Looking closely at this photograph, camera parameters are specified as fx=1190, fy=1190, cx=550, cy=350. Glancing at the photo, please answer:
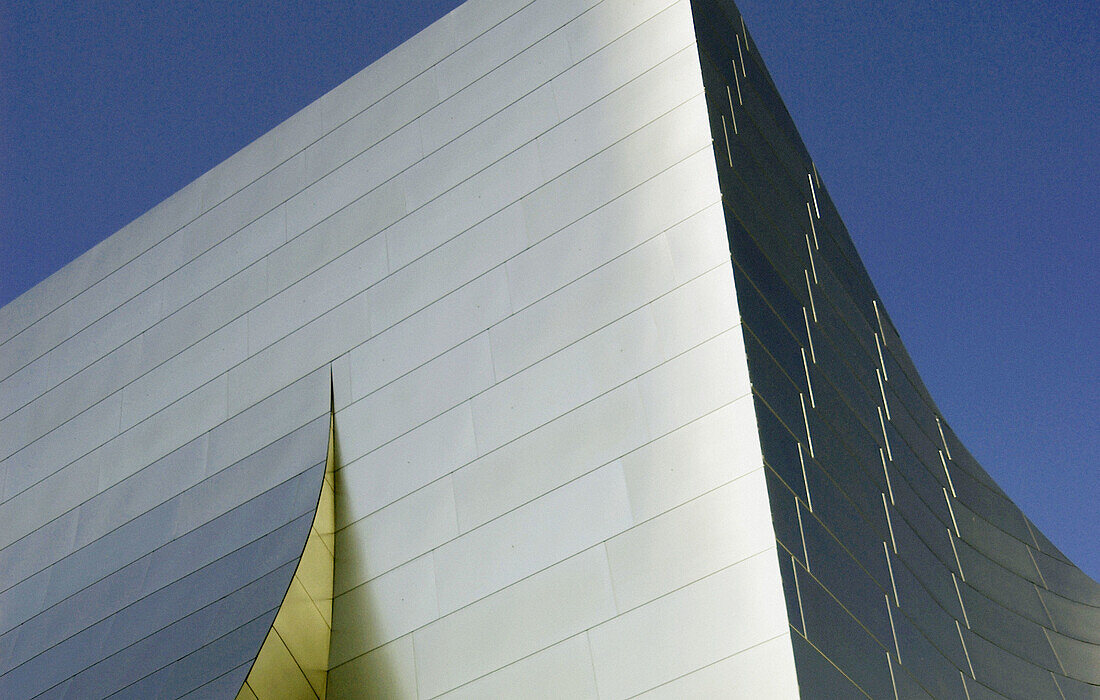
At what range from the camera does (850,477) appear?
8.81 meters

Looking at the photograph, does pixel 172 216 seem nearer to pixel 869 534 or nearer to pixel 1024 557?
pixel 869 534

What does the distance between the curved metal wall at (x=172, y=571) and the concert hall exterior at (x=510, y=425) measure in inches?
1.5

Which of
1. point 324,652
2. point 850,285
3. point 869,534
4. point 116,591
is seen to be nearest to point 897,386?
point 850,285

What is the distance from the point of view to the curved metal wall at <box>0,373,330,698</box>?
9055 mm

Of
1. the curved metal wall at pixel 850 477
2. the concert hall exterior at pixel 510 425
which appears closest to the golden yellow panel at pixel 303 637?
the concert hall exterior at pixel 510 425

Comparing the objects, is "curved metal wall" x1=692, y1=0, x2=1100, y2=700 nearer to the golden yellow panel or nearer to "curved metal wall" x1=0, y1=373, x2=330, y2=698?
the golden yellow panel

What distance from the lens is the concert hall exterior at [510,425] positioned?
765cm

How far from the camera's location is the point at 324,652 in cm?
885

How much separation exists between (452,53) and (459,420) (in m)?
4.01

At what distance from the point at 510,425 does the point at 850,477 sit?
8.35ft

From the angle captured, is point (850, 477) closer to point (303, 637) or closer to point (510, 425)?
point (510, 425)

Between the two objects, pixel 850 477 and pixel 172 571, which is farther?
pixel 172 571

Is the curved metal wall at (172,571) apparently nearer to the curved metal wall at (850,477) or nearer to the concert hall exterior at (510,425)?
the concert hall exterior at (510,425)

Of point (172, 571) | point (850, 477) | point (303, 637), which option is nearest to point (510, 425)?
point (303, 637)
